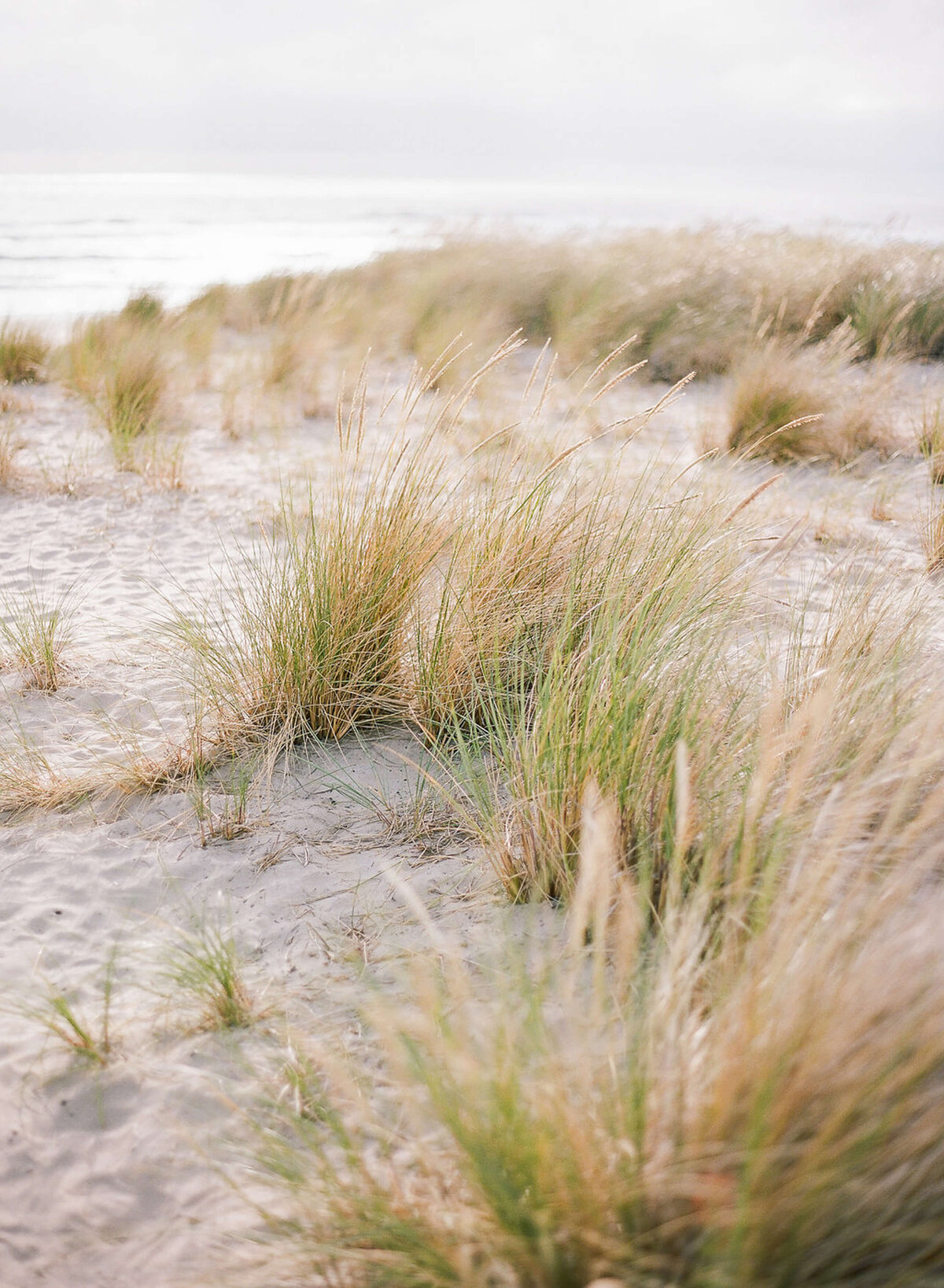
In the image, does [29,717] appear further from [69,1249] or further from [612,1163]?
[612,1163]

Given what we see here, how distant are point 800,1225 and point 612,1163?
0.21 m

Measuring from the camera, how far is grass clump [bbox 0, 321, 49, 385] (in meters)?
6.38

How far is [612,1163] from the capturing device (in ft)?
3.13

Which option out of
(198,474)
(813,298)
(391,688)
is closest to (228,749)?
(391,688)

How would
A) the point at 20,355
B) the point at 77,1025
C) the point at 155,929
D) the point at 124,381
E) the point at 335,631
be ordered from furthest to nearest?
the point at 20,355
the point at 124,381
the point at 335,631
the point at 155,929
the point at 77,1025

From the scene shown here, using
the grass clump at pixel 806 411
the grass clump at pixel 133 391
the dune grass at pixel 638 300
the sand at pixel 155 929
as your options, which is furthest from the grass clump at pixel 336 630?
the dune grass at pixel 638 300

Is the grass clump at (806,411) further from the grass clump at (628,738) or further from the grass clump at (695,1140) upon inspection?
the grass clump at (695,1140)

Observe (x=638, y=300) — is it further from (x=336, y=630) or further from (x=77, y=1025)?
(x=77, y=1025)

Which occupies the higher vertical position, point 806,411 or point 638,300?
point 638,300

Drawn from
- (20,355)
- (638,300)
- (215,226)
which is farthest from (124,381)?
(215,226)

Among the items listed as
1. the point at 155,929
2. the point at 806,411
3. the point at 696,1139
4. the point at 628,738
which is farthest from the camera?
the point at 806,411

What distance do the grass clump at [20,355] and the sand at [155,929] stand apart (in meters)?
3.76

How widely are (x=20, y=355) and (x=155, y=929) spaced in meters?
6.19

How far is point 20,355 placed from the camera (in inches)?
254
